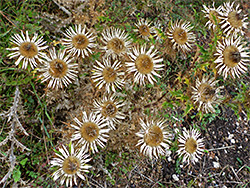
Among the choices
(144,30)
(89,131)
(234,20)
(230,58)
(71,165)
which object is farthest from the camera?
(144,30)

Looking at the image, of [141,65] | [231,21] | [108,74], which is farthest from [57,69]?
[231,21]

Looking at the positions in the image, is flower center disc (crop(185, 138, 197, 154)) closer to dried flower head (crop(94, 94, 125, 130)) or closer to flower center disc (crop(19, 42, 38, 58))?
dried flower head (crop(94, 94, 125, 130))

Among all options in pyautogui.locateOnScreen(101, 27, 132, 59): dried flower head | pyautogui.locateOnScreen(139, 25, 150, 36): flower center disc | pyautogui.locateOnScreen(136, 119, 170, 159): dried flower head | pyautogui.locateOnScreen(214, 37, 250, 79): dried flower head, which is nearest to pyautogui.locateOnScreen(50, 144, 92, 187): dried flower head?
pyautogui.locateOnScreen(136, 119, 170, 159): dried flower head

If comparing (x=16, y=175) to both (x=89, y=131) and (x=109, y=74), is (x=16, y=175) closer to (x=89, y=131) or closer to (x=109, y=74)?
(x=89, y=131)

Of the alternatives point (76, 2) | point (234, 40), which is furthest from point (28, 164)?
point (234, 40)

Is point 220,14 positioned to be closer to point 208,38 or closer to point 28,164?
point 208,38

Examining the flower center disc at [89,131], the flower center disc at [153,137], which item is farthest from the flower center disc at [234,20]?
the flower center disc at [89,131]
